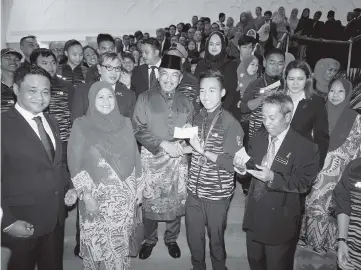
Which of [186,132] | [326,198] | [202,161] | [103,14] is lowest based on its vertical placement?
[326,198]

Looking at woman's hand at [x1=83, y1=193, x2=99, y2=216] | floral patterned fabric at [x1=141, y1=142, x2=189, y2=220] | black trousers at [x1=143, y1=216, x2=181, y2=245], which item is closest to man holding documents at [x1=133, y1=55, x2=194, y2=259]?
floral patterned fabric at [x1=141, y1=142, x2=189, y2=220]

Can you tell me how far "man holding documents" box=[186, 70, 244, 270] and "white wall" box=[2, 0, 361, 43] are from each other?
11.7m

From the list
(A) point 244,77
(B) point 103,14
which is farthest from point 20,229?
(B) point 103,14

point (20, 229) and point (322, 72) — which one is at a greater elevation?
point (322, 72)

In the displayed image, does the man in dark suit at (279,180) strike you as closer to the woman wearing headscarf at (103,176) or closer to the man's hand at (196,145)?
the man's hand at (196,145)

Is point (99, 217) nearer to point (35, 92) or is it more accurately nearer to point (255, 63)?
point (35, 92)

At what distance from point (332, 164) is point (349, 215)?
140 centimetres

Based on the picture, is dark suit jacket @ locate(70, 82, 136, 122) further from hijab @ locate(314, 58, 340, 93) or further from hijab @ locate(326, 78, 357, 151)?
hijab @ locate(314, 58, 340, 93)

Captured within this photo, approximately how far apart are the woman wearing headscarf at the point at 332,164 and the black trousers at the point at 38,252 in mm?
2586

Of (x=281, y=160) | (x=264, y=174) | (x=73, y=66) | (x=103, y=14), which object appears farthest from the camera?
(x=103, y=14)

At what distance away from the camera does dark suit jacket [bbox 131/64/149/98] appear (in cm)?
409

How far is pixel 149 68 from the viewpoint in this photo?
4055 millimetres

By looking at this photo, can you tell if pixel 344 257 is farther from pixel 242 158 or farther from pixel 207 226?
pixel 207 226

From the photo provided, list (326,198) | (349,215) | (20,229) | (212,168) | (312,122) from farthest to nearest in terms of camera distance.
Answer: (326,198) < (312,122) < (212,168) < (20,229) < (349,215)
